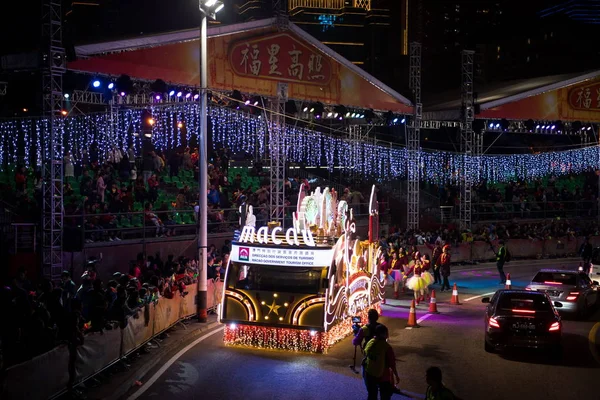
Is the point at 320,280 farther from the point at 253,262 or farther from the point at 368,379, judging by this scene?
the point at 368,379

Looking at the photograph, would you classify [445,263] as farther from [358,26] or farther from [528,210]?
[358,26]

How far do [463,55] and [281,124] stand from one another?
12661 millimetres

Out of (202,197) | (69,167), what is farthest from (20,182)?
(202,197)

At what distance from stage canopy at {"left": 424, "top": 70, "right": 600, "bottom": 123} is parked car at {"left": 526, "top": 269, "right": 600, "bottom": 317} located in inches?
648

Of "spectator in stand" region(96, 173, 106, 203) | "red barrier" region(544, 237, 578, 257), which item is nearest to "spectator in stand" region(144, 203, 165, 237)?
"spectator in stand" region(96, 173, 106, 203)

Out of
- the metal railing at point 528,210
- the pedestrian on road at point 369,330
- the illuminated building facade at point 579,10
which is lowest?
the pedestrian on road at point 369,330

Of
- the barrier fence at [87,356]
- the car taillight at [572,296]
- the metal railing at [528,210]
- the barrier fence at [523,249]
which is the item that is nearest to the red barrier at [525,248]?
the barrier fence at [523,249]

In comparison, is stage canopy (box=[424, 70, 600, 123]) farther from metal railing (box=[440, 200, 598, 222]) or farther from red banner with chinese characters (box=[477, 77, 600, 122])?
metal railing (box=[440, 200, 598, 222])

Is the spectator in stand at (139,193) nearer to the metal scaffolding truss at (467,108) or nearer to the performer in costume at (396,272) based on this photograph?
the performer in costume at (396,272)

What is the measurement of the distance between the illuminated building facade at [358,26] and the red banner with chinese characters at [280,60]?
53795 mm

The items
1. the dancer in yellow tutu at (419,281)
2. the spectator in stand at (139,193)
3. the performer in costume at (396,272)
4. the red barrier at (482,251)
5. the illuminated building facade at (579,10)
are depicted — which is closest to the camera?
the dancer in yellow tutu at (419,281)

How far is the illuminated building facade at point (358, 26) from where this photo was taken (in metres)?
84.1

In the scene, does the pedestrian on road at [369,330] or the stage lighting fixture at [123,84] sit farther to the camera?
the stage lighting fixture at [123,84]

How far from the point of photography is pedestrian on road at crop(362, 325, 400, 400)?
10438 mm
